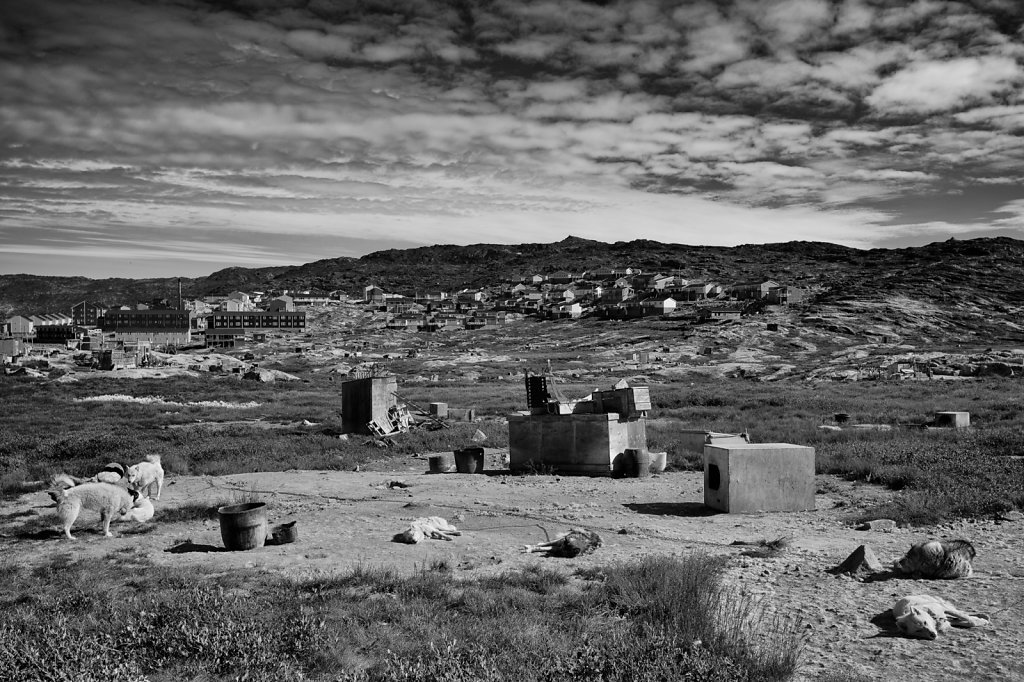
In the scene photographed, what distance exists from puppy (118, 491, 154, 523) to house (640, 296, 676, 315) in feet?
309

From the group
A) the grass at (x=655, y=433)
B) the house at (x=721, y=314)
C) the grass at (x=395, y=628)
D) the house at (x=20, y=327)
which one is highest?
the house at (x=721, y=314)

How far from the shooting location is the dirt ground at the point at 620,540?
644 centimetres

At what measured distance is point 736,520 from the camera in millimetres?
11430

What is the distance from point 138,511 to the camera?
11484mm

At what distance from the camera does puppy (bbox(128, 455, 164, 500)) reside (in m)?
12.8

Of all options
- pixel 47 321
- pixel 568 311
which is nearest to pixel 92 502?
pixel 568 311

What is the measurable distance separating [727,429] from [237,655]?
1835 centimetres

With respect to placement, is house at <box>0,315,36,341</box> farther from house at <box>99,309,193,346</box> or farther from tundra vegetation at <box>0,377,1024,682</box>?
tundra vegetation at <box>0,377,1024,682</box>

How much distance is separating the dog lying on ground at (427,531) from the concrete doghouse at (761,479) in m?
4.78

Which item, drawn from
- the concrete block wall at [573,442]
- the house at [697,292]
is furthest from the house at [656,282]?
the concrete block wall at [573,442]

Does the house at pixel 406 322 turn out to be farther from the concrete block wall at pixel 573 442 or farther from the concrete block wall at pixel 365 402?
the concrete block wall at pixel 573 442

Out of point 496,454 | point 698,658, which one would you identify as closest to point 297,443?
point 496,454

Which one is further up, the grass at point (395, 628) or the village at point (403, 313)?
the village at point (403, 313)

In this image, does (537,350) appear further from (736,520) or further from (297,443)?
(736,520)
